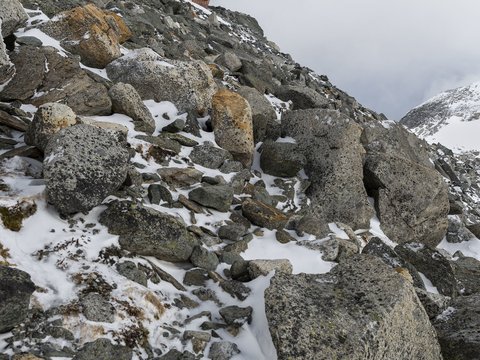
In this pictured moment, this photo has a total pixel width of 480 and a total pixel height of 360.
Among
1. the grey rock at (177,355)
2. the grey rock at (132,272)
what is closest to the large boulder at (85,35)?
the grey rock at (132,272)

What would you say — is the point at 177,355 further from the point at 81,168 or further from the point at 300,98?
the point at 300,98

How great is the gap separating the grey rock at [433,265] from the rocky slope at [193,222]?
0.10 ft

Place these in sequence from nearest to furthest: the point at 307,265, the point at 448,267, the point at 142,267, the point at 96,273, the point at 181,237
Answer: the point at 96,273 < the point at 142,267 < the point at 181,237 < the point at 307,265 < the point at 448,267

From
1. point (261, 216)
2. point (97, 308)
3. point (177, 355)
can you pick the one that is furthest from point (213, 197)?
point (177, 355)

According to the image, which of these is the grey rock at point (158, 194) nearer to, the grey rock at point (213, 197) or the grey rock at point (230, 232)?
the grey rock at point (213, 197)

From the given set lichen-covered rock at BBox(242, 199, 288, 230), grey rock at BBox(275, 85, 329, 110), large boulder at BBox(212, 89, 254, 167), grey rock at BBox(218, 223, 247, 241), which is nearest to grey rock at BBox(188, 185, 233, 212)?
lichen-covered rock at BBox(242, 199, 288, 230)

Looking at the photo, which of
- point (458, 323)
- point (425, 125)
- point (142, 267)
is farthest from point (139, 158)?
point (425, 125)

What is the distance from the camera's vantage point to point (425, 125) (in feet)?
494

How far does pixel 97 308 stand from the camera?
6.04 meters

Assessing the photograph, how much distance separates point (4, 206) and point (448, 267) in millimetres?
9219

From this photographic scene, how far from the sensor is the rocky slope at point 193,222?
6.01 metres

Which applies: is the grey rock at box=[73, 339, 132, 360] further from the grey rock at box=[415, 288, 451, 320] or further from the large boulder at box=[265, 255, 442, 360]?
the grey rock at box=[415, 288, 451, 320]

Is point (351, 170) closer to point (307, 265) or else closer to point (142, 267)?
point (307, 265)

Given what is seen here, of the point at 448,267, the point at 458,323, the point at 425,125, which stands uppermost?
the point at 425,125
